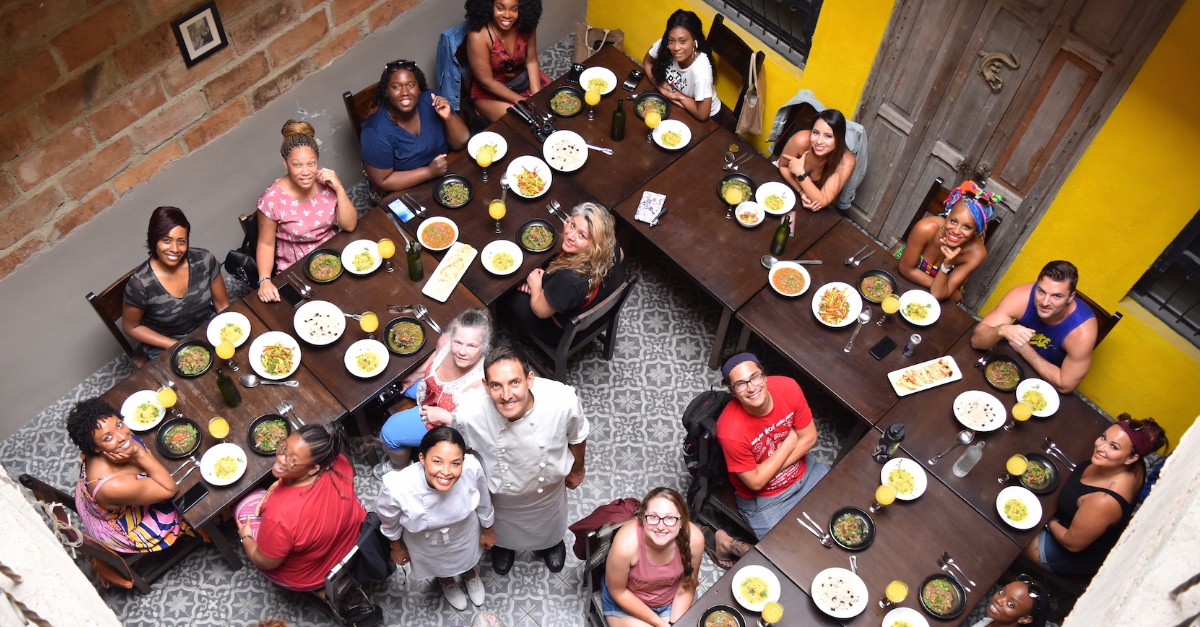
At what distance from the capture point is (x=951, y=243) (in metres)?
4.98

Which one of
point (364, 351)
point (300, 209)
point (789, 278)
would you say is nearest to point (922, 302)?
point (789, 278)

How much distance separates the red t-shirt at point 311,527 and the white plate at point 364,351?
1.86 feet

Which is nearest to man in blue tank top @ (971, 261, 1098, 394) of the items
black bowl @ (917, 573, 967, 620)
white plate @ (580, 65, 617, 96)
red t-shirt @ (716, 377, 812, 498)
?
red t-shirt @ (716, 377, 812, 498)

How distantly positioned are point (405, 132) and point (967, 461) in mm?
3910

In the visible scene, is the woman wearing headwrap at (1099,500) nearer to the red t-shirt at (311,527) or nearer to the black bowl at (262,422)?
the red t-shirt at (311,527)

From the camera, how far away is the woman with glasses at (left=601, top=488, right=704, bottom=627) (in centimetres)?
372

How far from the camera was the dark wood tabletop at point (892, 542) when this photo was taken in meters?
4.11

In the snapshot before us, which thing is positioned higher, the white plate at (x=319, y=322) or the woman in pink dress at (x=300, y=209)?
the woman in pink dress at (x=300, y=209)

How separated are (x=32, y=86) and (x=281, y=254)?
1.52 m

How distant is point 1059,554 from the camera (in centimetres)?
439

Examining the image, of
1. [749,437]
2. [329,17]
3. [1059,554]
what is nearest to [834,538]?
[749,437]

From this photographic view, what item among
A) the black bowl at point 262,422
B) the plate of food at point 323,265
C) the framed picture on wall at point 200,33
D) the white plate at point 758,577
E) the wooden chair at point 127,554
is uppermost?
the framed picture on wall at point 200,33

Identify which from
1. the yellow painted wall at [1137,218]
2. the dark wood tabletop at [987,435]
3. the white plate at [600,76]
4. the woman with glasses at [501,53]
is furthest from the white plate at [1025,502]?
the woman with glasses at [501,53]

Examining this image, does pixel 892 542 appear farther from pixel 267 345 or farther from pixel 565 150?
pixel 267 345
